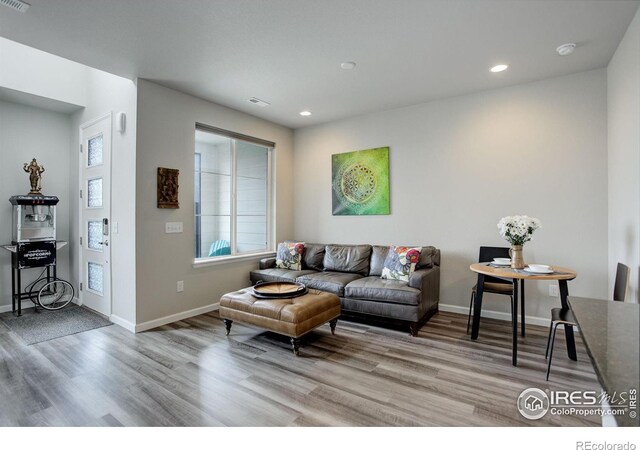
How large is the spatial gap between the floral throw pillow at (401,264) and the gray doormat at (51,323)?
3265 millimetres

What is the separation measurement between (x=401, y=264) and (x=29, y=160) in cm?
499

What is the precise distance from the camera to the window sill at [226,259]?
401 cm

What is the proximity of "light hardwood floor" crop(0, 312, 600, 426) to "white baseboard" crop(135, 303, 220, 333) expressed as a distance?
161 mm

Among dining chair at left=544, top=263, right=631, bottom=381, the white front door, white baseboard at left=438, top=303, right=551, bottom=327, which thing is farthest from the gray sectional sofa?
the white front door

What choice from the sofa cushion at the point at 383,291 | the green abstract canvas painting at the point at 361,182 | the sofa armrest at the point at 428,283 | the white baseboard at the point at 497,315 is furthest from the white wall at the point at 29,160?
the white baseboard at the point at 497,315

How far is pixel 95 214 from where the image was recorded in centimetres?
399

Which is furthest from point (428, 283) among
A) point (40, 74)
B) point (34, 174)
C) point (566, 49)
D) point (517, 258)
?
point (40, 74)

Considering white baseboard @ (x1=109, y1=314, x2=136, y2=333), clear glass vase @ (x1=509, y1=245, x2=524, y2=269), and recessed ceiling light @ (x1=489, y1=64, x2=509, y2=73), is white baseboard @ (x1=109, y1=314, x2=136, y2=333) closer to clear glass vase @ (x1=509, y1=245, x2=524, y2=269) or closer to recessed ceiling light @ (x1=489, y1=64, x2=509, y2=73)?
clear glass vase @ (x1=509, y1=245, x2=524, y2=269)

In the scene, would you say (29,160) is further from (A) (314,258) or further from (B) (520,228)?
(B) (520,228)

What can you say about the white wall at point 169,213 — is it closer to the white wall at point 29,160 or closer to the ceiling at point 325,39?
the ceiling at point 325,39

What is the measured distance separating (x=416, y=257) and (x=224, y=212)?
8.64ft

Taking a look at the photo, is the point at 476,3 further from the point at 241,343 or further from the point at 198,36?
the point at 241,343

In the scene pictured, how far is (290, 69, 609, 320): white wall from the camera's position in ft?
10.7
